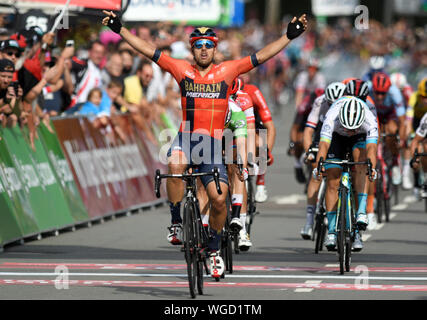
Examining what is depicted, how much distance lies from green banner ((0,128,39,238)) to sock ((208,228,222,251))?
3537 millimetres

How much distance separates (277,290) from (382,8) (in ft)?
251

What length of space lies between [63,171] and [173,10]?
12.3 metres

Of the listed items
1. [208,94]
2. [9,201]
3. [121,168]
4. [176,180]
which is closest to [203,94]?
[208,94]

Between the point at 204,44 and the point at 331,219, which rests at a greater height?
the point at 204,44

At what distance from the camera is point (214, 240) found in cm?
1219

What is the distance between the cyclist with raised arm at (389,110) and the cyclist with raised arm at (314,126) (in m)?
3.13

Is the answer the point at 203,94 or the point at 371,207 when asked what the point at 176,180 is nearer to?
the point at 203,94

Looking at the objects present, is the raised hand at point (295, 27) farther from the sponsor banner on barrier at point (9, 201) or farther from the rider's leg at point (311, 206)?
the sponsor banner on barrier at point (9, 201)

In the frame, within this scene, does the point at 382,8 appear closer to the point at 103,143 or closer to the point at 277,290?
the point at 103,143

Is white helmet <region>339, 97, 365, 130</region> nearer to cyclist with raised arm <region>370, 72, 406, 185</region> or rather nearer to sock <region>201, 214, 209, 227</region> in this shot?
sock <region>201, 214, 209, 227</region>

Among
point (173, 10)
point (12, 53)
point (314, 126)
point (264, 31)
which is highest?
point (173, 10)

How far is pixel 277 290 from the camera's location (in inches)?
466
